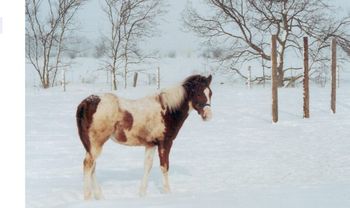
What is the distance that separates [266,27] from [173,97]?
122 cm

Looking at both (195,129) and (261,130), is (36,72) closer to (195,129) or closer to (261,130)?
(195,129)

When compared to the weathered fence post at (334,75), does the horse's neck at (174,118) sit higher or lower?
lower

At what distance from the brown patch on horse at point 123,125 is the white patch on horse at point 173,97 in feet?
0.62

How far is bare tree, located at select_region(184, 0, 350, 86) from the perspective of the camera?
3.78 meters

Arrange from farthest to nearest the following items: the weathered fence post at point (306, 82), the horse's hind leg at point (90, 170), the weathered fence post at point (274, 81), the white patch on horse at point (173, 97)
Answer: the weathered fence post at point (306, 82)
the weathered fence post at point (274, 81)
the white patch on horse at point (173, 97)
the horse's hind leg at point (90, 170)

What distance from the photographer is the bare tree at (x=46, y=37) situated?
3189mm

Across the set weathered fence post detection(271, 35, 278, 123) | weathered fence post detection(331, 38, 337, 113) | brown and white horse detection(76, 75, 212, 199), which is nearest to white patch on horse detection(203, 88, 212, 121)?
brown and white horse detection(76, 75, 212, 199)

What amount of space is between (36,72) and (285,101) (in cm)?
241

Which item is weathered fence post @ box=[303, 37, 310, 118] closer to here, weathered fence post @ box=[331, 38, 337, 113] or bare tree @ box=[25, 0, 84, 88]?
weathered fence post @ box=[331, 38, 337, 113]

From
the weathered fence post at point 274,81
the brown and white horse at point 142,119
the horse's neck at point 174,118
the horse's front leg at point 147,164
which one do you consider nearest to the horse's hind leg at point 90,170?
the brown and white horse at point 142,119

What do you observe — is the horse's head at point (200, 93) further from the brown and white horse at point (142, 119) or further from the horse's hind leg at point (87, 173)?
the horse's hind leg at point (87, 173)

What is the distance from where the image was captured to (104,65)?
3414mm

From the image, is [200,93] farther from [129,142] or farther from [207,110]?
[129,142]
